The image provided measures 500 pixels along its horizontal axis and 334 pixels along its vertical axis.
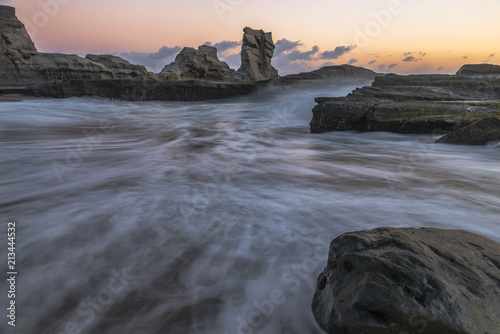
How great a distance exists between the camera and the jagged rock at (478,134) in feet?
14.3

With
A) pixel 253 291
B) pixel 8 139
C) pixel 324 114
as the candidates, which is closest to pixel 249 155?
pixel 324 114

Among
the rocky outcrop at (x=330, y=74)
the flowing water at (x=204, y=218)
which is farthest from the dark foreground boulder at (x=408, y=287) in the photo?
the rocky outcrop at (x=330, y=74)

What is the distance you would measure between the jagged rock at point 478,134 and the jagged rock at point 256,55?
151 ft

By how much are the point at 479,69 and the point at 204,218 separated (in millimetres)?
16549

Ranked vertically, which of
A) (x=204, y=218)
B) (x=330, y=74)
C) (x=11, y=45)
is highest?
(x=11, y=45)

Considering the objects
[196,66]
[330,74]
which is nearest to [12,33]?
[196,66]

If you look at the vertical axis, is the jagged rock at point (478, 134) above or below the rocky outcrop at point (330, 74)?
above

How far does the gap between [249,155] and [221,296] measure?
3.42 m

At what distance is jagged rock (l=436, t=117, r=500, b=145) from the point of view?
14.3 ft

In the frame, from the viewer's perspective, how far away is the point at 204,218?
7.34 feet

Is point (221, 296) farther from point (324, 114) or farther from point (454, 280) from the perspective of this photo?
point (324, 114)

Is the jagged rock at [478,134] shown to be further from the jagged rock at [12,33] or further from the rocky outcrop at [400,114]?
the jagged rock at [12,33]

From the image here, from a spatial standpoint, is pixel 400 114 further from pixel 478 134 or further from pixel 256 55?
pixel 256 55

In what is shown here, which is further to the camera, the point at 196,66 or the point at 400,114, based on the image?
the point at 196,66
